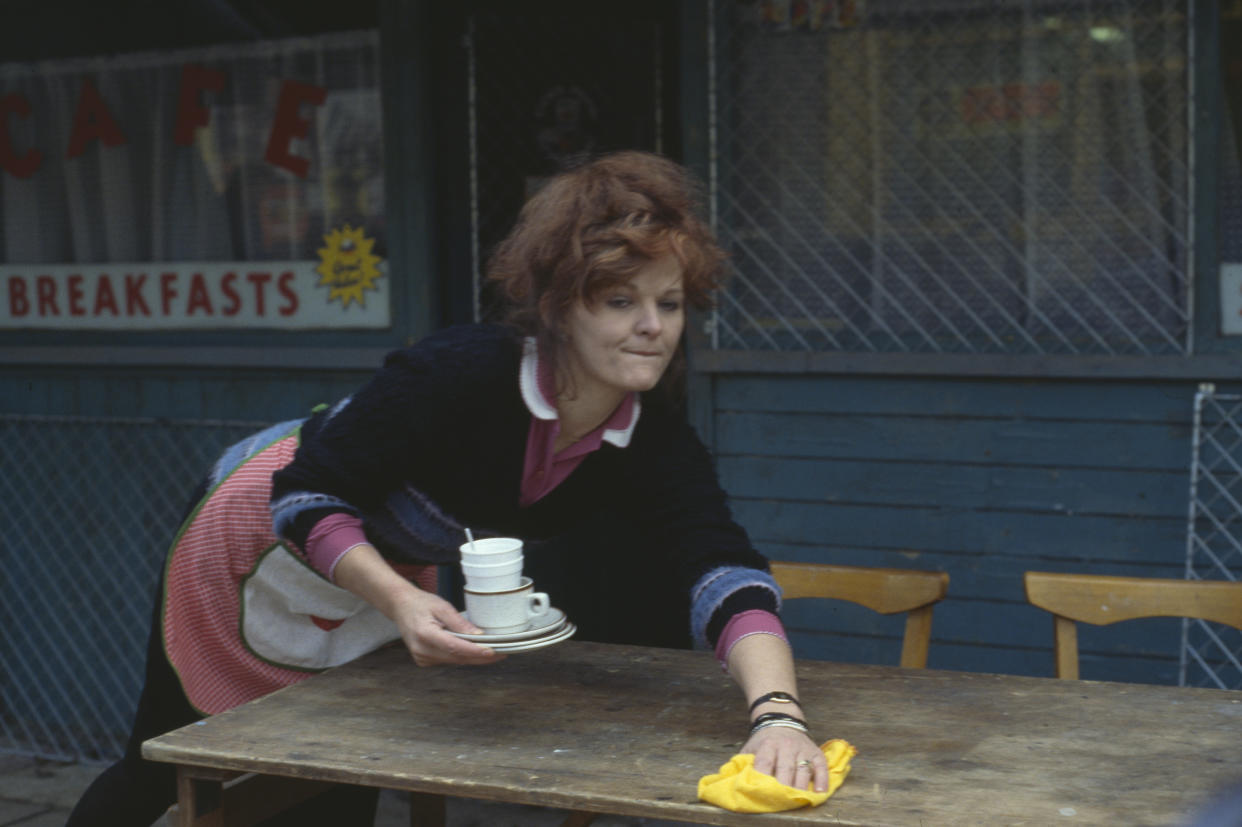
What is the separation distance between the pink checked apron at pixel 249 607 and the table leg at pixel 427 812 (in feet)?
1.21

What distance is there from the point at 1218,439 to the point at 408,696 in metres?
2.31

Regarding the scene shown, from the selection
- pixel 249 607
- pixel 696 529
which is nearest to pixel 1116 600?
pixel 696 529

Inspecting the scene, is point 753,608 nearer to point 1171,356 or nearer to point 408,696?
point 408,696

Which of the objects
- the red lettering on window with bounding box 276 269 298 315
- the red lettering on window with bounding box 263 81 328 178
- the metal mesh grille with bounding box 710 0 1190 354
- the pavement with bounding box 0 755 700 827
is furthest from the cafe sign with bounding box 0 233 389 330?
the pavement with bounding box 0 755 700 827

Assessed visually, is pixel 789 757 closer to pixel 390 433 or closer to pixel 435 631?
pixel 435 631

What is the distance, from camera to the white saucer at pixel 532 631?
2.11 m

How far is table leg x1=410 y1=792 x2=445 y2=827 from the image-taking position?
2.91 m

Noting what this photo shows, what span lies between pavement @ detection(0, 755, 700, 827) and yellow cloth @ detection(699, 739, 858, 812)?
2097mm

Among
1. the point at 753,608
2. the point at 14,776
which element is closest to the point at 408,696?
the point at 753,608

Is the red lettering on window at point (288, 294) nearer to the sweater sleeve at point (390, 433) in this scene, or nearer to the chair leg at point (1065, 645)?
the sweater sleeve at point (390, 433)

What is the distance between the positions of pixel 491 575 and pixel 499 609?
0.05 metres

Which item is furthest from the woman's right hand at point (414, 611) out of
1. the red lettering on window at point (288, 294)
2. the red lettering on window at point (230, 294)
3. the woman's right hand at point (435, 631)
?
the red lettering on window at point (230, 294)

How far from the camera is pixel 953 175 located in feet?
12.8

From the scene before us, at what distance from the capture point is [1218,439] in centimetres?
366
